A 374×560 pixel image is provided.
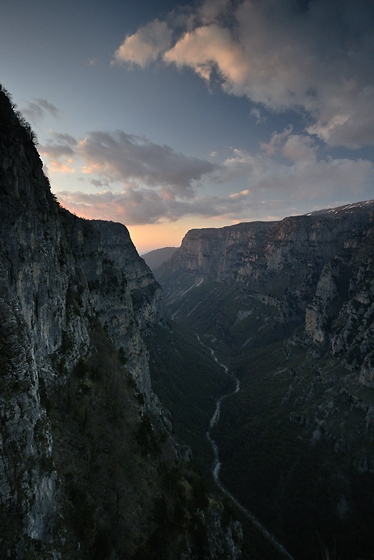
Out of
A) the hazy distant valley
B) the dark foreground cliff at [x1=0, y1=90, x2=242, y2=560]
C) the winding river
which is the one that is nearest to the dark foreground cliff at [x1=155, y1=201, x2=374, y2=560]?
the hazy distant valley

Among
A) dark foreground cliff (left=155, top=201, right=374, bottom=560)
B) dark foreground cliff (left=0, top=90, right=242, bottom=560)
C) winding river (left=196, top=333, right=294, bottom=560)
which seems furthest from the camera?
dark foreground cliff (left=155, top=201, right=374, bottom=560)

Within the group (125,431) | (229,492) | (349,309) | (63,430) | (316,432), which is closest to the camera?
(63,430)

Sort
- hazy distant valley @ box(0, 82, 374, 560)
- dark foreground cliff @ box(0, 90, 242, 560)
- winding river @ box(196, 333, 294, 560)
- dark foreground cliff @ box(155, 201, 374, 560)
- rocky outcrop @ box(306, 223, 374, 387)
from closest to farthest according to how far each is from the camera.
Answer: dark foreground cliff @ box(0, 90, 242, 560), hazy distant valley @ box(0, 82, 374, 560), winding river @ box(196, 333, 294, 560), dark foreground cliff @ box(155, 201, 374, 560), rocky outcrop @ box(306, 223, 374, 387)

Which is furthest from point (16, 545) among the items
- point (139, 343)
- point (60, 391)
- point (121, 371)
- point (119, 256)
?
point (119, 256)

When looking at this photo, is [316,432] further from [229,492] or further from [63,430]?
[63,430]

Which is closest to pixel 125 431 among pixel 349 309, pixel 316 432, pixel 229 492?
pixel 229 492

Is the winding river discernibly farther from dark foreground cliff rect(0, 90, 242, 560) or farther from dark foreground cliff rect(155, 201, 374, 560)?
dark foreground cliff rect(0, 90, 242, 560)

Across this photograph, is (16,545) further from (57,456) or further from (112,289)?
(112,289)

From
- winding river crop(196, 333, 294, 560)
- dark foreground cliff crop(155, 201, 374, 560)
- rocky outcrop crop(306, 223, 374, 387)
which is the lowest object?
winding river crop(196, 333, 294, 560)
